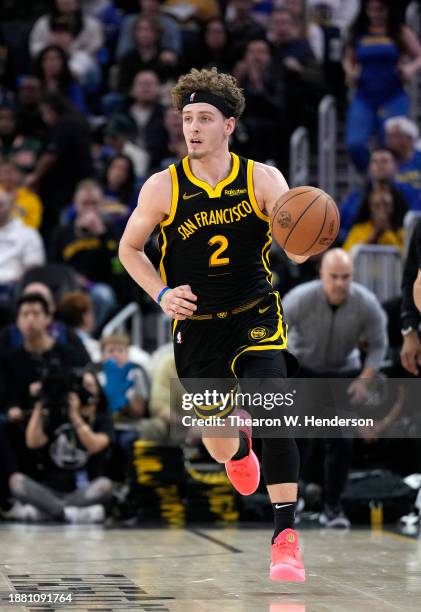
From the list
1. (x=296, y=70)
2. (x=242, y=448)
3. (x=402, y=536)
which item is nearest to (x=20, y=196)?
(x=296, y=70)

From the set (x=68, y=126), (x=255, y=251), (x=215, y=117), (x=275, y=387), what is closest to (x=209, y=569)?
(x=275, y=387)

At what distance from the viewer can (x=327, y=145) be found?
46.2 ft

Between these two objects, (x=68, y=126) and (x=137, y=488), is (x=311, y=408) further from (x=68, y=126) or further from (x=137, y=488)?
(x=68, y=126)

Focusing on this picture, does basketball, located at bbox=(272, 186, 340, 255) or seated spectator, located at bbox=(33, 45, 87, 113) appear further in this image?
seated spectator, located at bbox=(33, 45, 87, 113)

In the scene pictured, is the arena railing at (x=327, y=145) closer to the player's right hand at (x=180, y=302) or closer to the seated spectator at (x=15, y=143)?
the seated spectator at (x=15, y=143)

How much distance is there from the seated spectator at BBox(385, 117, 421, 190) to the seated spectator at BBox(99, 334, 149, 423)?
11.9 ft

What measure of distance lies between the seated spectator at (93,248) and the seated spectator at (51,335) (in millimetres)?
1408

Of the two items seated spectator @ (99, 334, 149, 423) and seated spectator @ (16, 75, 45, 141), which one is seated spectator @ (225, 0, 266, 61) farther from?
seated spectator @ (99, 334, 149, 423)

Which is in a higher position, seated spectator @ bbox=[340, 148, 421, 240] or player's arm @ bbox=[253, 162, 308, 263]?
seated spectator @ bbox=[340, 148, 421, 240]

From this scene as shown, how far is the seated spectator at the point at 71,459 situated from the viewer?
9.70 meters

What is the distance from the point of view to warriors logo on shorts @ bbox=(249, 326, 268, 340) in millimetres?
6379

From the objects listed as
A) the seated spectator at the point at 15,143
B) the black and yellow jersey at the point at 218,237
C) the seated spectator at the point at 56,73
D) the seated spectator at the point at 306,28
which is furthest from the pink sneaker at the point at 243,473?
the seated spectator at the point at 306,28

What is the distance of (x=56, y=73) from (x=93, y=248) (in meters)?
A: 3.12

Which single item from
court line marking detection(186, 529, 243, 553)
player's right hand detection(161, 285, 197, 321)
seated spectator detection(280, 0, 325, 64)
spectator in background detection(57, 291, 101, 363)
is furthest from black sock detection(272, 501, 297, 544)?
seated spectator detection(280, 0, 325, 64)
